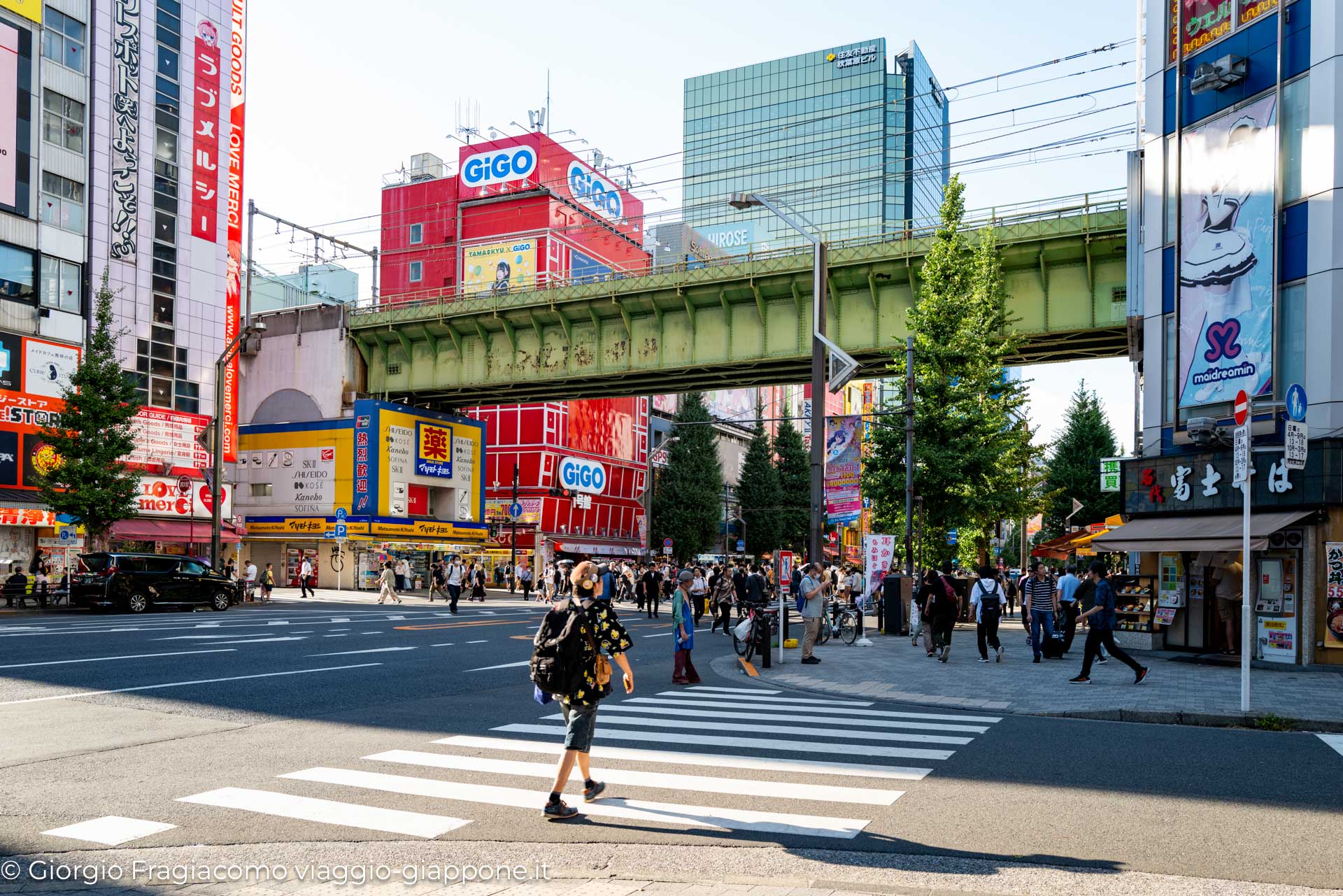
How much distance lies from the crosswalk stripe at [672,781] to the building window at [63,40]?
41037 millimetres

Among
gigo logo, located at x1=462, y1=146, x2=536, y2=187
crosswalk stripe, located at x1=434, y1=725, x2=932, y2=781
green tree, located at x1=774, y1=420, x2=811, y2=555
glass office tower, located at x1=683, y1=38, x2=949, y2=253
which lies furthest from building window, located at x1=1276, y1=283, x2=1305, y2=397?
glass office tower, located at x1=683, y1=38, x2=949, y2=253

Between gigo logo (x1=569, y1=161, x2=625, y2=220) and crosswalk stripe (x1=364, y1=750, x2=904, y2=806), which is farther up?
gigo logo (x1=569, y1=161, x2=625, y2=220)

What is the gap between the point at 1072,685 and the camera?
15.4 m

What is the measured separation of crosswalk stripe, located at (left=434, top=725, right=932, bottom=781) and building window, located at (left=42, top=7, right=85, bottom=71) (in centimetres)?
4061

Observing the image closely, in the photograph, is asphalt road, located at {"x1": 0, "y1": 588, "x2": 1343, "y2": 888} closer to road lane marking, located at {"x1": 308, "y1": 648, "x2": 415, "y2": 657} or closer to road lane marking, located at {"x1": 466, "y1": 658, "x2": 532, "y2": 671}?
road lane marking, located at {"x1": 466, "y1": 658, "x2": 532, "y2": 671}

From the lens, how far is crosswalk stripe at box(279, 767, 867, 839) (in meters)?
6.91

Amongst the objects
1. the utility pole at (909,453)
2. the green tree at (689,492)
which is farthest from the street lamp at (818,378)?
the green tree at (689,492)

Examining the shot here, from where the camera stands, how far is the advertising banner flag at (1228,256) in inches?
762

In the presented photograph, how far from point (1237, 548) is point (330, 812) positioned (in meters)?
16.3

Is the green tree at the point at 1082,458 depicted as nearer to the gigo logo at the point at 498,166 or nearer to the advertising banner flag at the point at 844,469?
the advertising banner flag at the point at 844,469

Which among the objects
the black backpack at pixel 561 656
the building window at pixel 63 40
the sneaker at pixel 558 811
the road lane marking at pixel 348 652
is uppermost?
the building window at pixel 63 40

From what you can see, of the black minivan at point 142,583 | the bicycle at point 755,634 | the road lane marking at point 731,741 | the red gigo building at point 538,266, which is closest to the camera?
the road lane marking at point 731,741

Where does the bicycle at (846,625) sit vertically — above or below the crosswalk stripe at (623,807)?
below

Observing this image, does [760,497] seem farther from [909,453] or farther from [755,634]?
[755,634]
